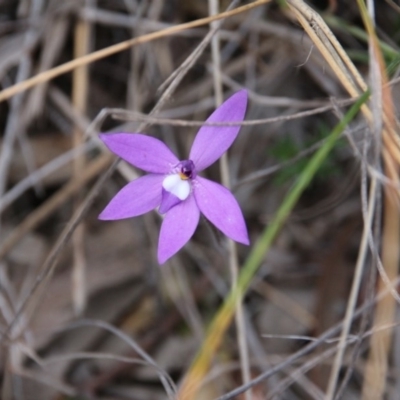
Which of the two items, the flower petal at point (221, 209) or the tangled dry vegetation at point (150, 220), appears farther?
the tangled dry vegetation at point (150, 220)

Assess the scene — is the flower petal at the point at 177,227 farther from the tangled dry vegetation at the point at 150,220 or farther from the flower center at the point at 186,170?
the tangled dry vegetation at the point at 150,220

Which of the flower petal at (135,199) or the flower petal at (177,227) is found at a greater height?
the flower petal at (135,199)

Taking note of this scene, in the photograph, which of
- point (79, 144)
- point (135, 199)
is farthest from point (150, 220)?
point (135, 199)

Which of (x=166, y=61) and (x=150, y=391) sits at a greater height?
(x=166, y=61)

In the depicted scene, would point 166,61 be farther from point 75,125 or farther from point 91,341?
point 91,341

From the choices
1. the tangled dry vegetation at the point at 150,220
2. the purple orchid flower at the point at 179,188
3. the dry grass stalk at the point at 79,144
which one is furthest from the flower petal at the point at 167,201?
the dry grass stalk at the point at 79,144

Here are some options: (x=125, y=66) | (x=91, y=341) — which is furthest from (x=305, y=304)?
(x=125, y=66)

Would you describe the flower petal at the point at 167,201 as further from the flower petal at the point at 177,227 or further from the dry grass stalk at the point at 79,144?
the dry grass stalk at the point at 79,144
